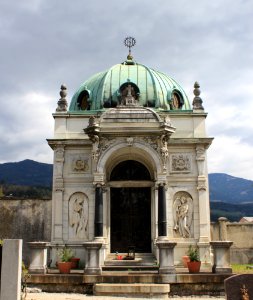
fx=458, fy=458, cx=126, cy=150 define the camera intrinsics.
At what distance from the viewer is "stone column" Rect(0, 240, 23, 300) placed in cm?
992

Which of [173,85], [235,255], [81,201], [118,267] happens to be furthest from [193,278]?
[235,255]

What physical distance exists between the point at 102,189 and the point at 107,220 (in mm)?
1769

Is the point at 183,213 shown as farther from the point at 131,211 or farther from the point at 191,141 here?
the point at 191,141

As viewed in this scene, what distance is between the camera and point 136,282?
16.5m

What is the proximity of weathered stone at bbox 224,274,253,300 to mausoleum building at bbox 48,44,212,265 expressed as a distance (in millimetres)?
9935

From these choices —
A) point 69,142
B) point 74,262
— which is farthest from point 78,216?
point 69,142

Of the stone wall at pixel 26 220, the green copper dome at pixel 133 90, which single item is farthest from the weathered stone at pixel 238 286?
the stone wall at pixel 26 220

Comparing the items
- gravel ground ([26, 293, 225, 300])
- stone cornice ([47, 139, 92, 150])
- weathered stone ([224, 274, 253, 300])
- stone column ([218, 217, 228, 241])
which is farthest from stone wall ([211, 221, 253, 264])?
weathered stone ([224, 274, 253, 300])

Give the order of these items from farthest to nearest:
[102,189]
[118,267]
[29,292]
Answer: [102,189], [118,267], [29,292]

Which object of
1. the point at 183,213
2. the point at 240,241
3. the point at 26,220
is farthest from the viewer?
the point at 240,241

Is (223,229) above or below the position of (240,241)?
above

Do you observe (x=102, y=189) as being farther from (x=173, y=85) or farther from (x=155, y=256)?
(x=173, y=85)

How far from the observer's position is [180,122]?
23.0 meters

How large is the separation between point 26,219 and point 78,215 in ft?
25.9
